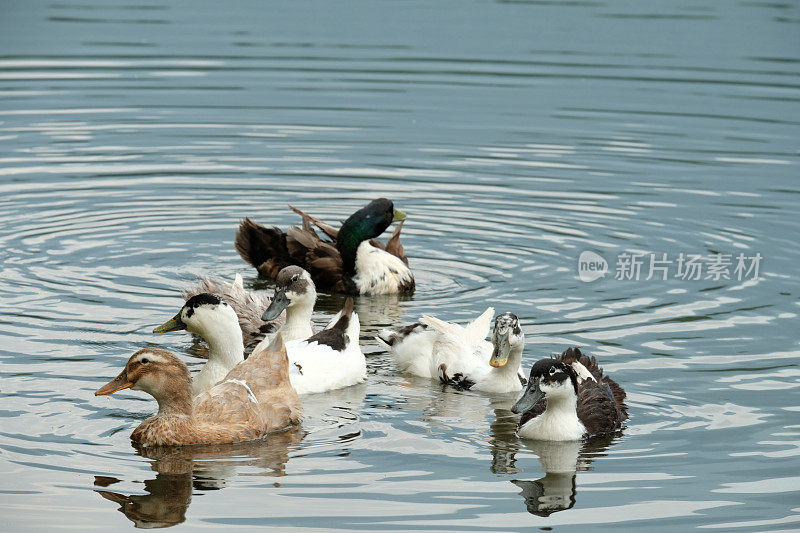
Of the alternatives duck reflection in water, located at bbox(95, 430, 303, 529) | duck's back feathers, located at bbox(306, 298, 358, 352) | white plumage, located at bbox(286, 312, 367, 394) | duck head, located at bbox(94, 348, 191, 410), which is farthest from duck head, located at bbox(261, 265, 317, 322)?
duck head, located at bbox(94, 348, 191, 410)

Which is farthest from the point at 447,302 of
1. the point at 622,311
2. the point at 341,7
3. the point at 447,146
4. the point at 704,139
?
the point at 341,7

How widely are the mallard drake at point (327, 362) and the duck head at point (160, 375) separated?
4.82ft

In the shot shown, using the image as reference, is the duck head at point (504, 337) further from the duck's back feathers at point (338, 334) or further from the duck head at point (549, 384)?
the duck's back feathers at point (338, 334)

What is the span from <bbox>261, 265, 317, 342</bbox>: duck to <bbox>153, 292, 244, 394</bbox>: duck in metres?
0.87

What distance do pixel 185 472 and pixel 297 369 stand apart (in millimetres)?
2074

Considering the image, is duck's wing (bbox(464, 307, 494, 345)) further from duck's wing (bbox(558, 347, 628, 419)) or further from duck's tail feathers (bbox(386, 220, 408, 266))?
duck's tail feathers (bbox(386, 220, 408, 266))

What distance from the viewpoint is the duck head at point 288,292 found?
1153 centimetres

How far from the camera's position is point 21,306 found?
41.1 ft

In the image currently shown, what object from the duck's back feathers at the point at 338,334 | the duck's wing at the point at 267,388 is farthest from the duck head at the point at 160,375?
the duck's back feathers at the point at 338,334

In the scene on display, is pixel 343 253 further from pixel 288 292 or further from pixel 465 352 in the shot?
pixel 465 352

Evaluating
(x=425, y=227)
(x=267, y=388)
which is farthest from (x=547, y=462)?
(x=425, y=227)

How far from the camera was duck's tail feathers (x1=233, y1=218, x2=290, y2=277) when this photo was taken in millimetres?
14383

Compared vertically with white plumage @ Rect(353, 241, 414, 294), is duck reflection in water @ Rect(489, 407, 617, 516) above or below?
below

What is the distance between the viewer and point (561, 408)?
31.7 feet
